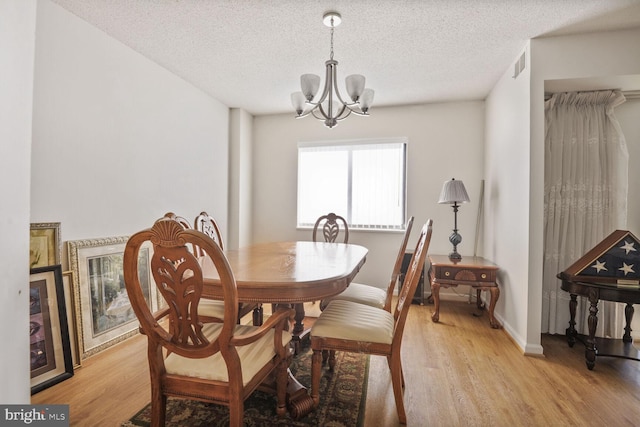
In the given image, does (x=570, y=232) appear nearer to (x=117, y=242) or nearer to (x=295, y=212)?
(x=295, y=212)

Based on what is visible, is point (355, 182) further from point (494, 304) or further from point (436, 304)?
point (494, 304)

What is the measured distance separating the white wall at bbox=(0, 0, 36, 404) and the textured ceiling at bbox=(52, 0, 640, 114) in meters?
0.93

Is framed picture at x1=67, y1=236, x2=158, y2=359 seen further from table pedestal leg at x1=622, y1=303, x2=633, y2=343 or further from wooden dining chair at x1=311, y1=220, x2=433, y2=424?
table pedestal leg at x1=622, y1=303, x2=633, y2=343

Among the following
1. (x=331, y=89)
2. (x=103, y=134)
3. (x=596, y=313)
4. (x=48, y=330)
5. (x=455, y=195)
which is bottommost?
(x=48, y=330)

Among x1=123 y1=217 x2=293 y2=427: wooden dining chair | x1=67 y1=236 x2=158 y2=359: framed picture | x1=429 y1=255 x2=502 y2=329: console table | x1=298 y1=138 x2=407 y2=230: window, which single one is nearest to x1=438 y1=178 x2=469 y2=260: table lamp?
x1=429 y1=255 x2=502 y2=329: console table

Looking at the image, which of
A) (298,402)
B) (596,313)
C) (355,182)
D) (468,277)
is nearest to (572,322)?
(596,313)

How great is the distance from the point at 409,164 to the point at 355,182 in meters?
0.74

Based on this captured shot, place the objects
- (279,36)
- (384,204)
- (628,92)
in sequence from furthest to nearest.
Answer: (384,204) → (628,92) → (279,36)

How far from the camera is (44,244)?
1976 mm

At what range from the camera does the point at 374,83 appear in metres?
3.25

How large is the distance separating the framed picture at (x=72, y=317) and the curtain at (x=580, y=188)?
12.3 feet

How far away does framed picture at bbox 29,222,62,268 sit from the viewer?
6.27ft

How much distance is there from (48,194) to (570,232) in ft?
13.3

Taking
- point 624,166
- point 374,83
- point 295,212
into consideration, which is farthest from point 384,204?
point 624,166
